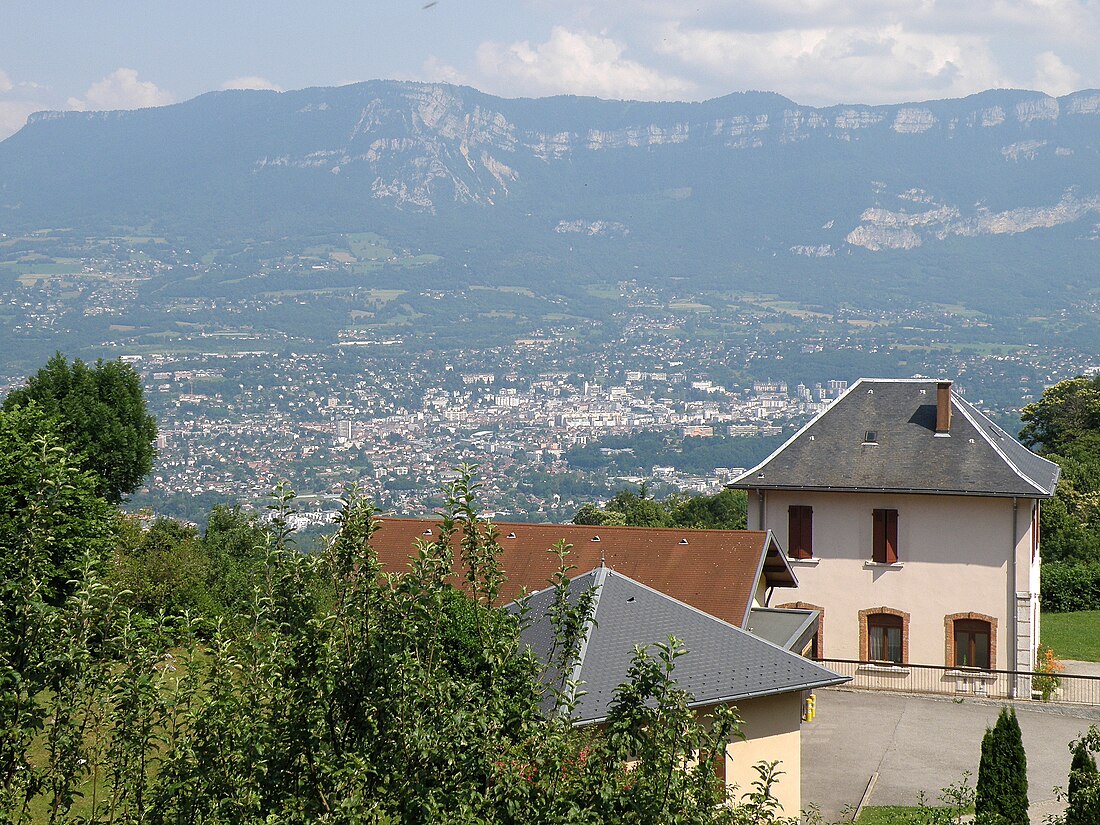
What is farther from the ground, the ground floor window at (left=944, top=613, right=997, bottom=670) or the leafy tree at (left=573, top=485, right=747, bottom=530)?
the ground floor window at (left=944, top=613, right=997, bottom=670)

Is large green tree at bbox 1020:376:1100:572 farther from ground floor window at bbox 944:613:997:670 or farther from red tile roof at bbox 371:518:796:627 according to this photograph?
red tile roof at bbox 371:518:796:627

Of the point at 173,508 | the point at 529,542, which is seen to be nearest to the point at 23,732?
the point at 529,542

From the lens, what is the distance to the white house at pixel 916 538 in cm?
2938

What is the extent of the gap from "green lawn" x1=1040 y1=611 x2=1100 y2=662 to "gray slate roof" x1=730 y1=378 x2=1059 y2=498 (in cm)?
510

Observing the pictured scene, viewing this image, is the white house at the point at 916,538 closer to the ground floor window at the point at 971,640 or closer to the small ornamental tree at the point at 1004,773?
the ground floor window at the point at 971,640

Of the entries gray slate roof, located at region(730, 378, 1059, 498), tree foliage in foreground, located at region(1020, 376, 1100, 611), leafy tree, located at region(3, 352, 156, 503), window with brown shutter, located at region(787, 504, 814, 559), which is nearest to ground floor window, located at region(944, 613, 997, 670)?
gray slate roof, located at region(730, 378, 1059, 498)

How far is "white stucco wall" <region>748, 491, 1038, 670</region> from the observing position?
29375mm

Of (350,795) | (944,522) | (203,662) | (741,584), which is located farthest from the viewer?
(944,522)

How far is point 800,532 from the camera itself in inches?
1232

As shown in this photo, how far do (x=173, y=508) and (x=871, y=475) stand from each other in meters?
94.2

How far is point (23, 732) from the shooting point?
759 cm

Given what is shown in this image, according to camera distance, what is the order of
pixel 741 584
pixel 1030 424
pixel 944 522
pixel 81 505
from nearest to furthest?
pixel 741 584 → pixel 81 505 → pixel 944 522 → pixel 1030 424

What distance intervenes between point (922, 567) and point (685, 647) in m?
15.5

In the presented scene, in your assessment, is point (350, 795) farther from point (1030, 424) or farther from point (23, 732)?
point (1030, 424)
